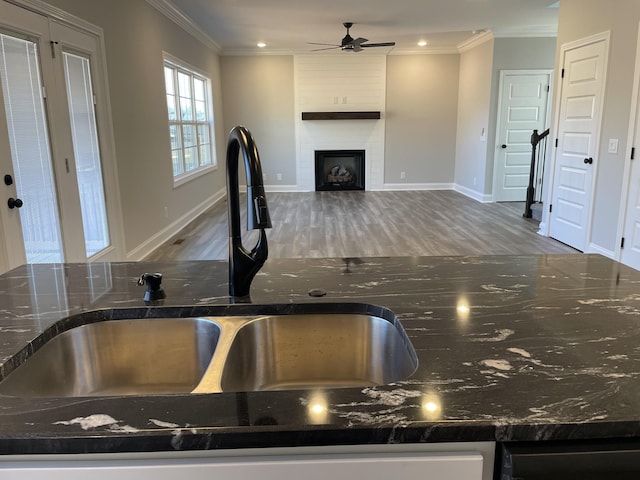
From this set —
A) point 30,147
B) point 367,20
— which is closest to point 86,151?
point 30,147

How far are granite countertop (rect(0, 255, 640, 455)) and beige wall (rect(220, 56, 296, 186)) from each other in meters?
8.26

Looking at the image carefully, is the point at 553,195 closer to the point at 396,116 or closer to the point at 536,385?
the point at 396,116

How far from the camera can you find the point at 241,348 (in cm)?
Result: 116

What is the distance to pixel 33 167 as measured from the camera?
10.4 ft

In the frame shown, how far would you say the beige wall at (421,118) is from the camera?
934cm

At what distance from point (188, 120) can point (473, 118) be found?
4996 mm

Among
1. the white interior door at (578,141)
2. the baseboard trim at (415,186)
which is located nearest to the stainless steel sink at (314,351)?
the white interior door at (578,141)

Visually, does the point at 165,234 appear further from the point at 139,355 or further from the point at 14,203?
the point at 139,355

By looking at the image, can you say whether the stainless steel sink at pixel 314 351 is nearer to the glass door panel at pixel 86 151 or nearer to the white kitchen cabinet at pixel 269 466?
the white kitchen cabinet at pixel 269 466

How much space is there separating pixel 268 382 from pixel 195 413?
50cm

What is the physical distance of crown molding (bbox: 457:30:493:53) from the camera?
25.3ft

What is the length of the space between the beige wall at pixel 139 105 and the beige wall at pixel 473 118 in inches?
194

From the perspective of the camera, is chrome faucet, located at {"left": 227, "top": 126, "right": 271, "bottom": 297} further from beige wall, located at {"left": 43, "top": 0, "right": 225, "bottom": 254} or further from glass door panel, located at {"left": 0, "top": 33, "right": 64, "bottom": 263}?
beige wall, located at {"left": 43, "top": 0, "right": 225, "bottom": 254}

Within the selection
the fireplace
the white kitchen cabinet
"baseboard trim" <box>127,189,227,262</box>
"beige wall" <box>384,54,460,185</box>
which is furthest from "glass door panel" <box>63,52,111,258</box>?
"beige wall" <box>384,54,460,185</box>
